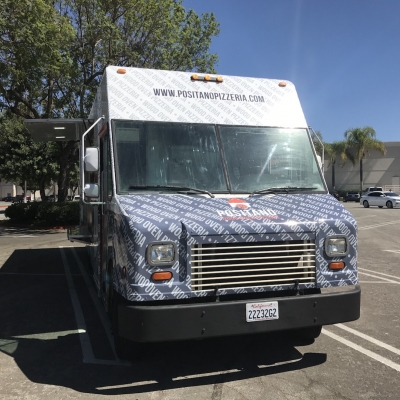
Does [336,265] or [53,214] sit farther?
[53,214]

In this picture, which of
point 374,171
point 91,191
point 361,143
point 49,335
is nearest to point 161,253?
point 91,191

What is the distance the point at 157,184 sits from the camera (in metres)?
4.65

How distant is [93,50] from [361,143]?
4375 centimetres

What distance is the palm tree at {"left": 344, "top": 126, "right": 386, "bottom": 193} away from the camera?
53438mm

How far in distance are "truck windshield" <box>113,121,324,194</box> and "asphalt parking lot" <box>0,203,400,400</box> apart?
6.09ft

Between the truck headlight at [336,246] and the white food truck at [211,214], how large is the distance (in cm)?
1

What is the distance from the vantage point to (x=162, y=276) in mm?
3820

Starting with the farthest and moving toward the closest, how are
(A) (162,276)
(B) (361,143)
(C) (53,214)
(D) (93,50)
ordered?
(B) (361,143), (C) (53,214), (D) (93,50), (A) (162,276)

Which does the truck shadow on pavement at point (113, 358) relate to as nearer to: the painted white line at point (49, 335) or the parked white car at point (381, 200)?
the painted white line at point (49, 335)

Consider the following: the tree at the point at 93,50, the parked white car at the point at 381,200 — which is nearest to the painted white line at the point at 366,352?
the tree at the point at 93,50

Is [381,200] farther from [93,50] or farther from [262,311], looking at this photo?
[262,311]

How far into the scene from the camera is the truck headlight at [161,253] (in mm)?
3816

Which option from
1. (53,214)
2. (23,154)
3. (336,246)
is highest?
(23,154)

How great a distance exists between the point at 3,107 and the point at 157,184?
635 inches
